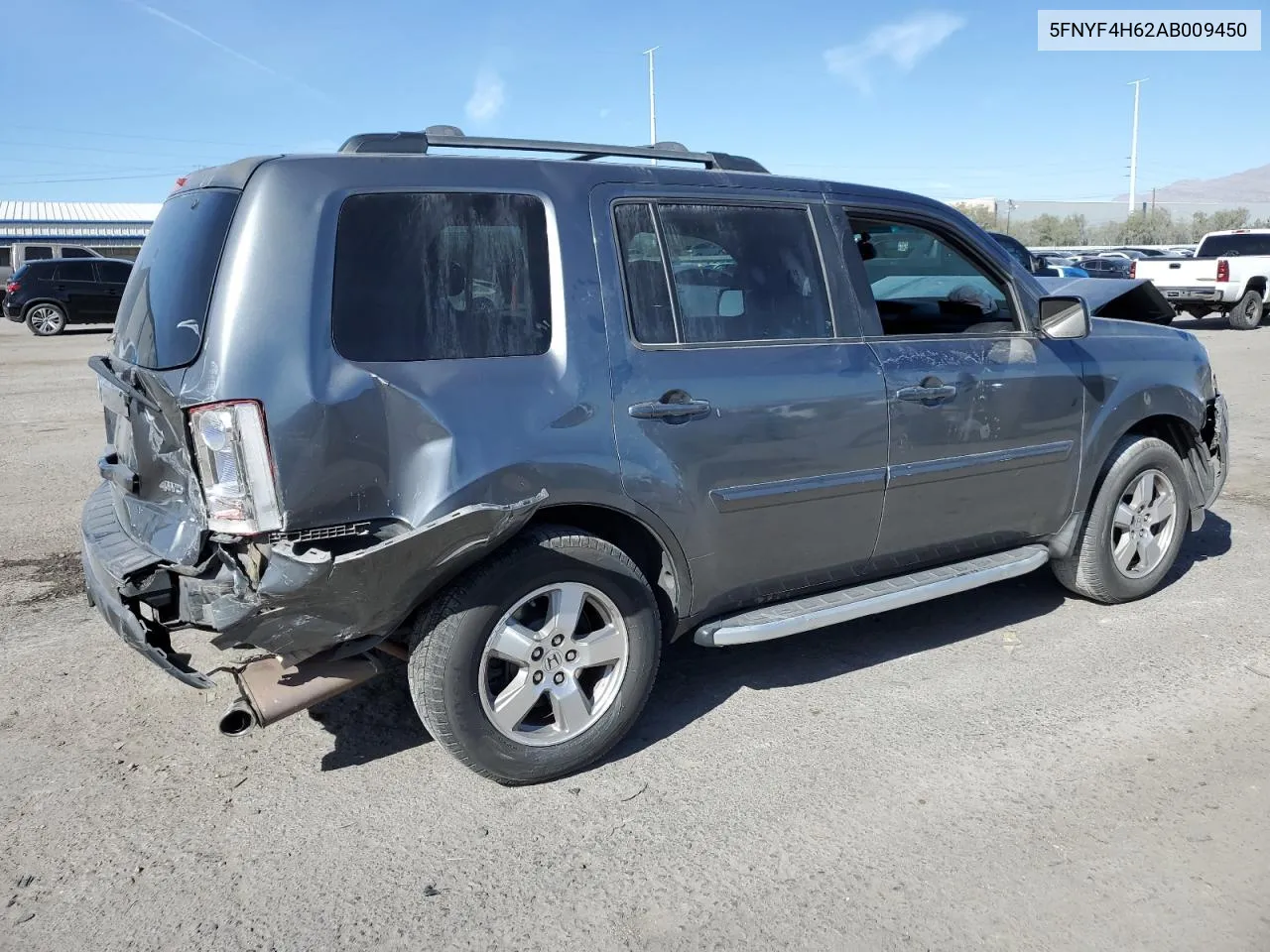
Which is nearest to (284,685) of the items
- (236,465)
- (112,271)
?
(236,465)

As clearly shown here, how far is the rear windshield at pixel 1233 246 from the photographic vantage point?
67.8ft

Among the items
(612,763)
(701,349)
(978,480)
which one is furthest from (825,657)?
(701,349)

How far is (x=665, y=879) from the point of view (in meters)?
2.90

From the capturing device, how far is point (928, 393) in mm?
4051

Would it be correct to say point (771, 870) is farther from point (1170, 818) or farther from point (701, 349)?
point (701, 349)

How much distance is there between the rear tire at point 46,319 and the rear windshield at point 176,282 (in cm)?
2073

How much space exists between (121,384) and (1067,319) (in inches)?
148

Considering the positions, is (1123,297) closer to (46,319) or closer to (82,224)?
(46,319)

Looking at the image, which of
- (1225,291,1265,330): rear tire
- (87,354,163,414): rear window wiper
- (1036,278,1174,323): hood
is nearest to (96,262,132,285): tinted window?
(1036,278,1174,323): hood

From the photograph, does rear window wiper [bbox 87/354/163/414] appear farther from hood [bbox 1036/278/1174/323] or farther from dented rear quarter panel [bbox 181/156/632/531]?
hood [bbox 1036/278/1174/323]

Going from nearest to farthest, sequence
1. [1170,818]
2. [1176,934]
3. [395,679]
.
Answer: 1. [1176,934]
2. [1170,818]
3. [395,679]

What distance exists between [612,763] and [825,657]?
128cm

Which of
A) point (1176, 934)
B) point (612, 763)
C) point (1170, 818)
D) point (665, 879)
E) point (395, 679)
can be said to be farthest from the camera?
point (395, 679)

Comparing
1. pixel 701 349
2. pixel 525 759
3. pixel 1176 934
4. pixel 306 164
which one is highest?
pixel 306 164
